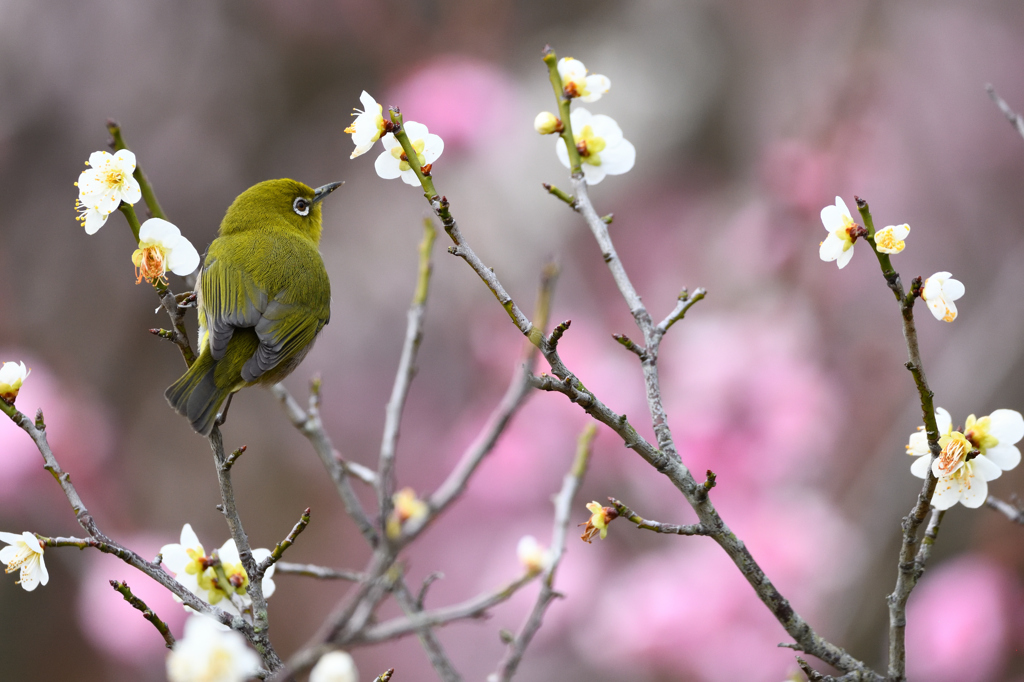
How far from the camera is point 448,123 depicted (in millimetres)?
3275

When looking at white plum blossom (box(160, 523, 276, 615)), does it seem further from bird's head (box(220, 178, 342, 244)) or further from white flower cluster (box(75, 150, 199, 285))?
bird's head (box(220, 178, 342, 244))

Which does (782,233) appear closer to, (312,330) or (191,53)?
(312,330)

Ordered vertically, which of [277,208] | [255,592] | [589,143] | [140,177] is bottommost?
[255,592]

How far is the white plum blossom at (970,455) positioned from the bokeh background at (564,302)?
1.85 metres

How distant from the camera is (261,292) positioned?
1690 mm

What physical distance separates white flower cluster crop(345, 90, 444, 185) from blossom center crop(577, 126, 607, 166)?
206 mm

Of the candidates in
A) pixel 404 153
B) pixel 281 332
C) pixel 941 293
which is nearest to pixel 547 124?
pixel 404 153

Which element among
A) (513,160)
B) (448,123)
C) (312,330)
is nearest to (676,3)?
(513,160)

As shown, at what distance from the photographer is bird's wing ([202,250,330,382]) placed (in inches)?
62.0

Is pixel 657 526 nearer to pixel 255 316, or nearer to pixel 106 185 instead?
pixel 106 185

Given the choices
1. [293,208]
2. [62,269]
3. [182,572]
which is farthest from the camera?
[62,269]

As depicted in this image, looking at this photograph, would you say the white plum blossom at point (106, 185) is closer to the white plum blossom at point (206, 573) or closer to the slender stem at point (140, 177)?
the slender stem at point (140, 177)

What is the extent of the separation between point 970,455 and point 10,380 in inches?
41.8

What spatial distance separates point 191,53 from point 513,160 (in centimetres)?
165
